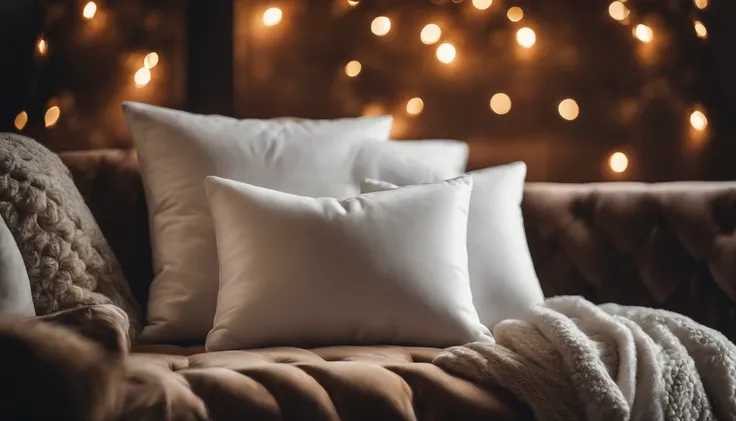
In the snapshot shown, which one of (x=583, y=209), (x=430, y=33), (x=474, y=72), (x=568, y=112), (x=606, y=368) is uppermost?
(x=430, y=33)

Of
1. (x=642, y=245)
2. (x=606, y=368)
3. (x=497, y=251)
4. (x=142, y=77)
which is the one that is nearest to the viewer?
(x=606, y=368)

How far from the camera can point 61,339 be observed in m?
0.92

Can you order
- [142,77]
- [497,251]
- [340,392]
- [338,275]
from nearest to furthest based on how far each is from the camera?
[340,392] < [338,275] < [497,251] < [142,77]

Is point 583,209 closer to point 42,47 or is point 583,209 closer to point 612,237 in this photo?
point 612,237

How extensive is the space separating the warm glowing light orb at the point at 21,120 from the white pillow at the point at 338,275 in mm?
1029

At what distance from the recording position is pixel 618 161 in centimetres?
221

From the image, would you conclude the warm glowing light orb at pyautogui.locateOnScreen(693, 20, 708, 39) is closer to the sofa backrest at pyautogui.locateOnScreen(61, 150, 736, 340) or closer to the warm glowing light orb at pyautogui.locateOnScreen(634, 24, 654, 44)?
the warm glowing light orb at pyautogui.locateOnScreen(634, 24, 654, 44)

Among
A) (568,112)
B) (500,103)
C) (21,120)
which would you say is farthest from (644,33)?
(21,120)

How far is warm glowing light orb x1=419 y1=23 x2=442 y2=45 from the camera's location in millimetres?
2209

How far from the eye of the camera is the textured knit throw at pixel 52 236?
1.40 metres

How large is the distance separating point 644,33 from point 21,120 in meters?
1.78

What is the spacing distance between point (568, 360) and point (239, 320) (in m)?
0.58

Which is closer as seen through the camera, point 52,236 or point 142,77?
point 52,236

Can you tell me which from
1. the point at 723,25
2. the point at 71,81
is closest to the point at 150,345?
the point at 71,81
